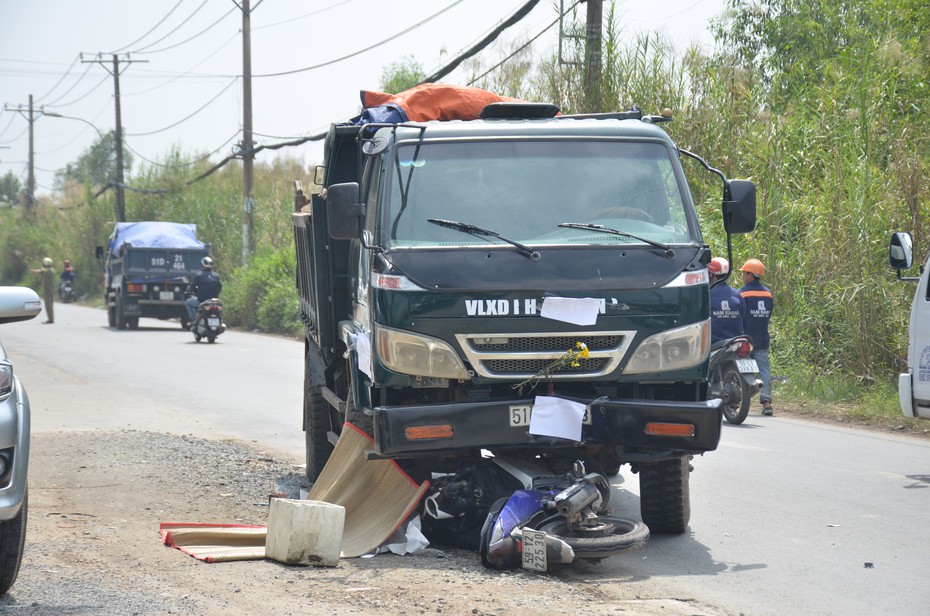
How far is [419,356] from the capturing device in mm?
6324

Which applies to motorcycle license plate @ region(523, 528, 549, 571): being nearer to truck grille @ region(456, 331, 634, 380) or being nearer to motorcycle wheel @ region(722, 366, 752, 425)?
truck grille @ region(456, 331, 634, 380)

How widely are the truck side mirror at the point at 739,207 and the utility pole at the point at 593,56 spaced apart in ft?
39.8

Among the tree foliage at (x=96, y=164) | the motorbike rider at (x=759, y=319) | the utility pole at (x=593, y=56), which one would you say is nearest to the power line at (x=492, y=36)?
the utility pole at (x=593, y=56)

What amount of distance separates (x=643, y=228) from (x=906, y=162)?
394 inches

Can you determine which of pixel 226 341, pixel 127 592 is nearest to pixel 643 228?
pixel 127 592

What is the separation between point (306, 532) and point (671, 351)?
221 cm

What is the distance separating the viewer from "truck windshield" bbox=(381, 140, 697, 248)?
6.66 metres

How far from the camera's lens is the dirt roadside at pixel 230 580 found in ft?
17.0

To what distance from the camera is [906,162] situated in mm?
15445

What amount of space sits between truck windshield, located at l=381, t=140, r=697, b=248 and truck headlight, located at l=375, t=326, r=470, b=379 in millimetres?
570

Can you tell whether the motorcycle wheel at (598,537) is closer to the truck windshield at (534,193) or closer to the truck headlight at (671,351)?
the truck headlight at (671,351)

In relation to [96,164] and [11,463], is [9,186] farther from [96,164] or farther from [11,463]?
[11,463]

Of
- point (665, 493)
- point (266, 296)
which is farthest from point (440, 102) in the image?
point (266, 296)

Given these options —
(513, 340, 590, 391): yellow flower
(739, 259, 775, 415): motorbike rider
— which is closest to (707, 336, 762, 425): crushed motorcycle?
(739, 259, 775, 415): motorbike rider
